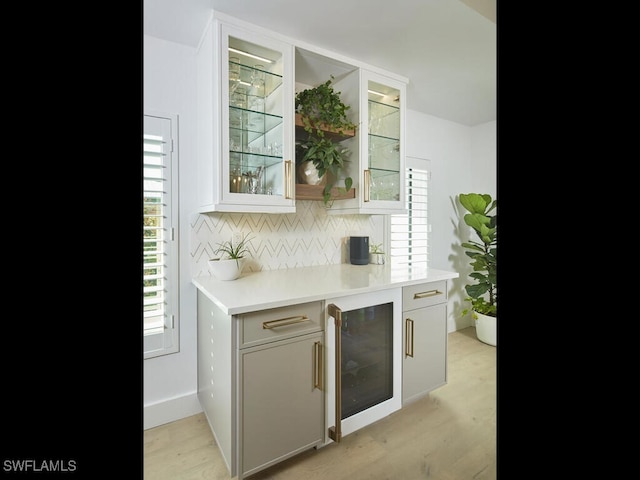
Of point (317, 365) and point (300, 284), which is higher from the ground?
point (300, 284)

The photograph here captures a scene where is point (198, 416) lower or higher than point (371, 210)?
lower

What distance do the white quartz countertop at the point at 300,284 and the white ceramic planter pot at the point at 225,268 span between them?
0.04 meters

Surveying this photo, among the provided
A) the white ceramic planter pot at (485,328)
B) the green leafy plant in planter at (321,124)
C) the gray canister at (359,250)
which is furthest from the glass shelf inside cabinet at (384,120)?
the white ceramic planter pot at (485,328)

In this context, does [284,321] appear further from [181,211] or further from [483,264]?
[483,264]

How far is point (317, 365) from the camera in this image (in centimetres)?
153

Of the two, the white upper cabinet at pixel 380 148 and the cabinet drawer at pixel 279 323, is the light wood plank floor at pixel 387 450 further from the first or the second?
the white upper cabinet at pixel 380 148

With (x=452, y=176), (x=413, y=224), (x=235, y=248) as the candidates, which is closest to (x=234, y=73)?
(x=235, y=248)

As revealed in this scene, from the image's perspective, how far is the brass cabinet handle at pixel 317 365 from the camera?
5.01ft

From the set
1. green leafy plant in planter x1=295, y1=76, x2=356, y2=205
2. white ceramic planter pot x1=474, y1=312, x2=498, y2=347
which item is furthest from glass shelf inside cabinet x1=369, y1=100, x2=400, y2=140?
white ceramic planter pot x1=474, y1=312, x2=498, y2=347

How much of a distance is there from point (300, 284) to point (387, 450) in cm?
97
